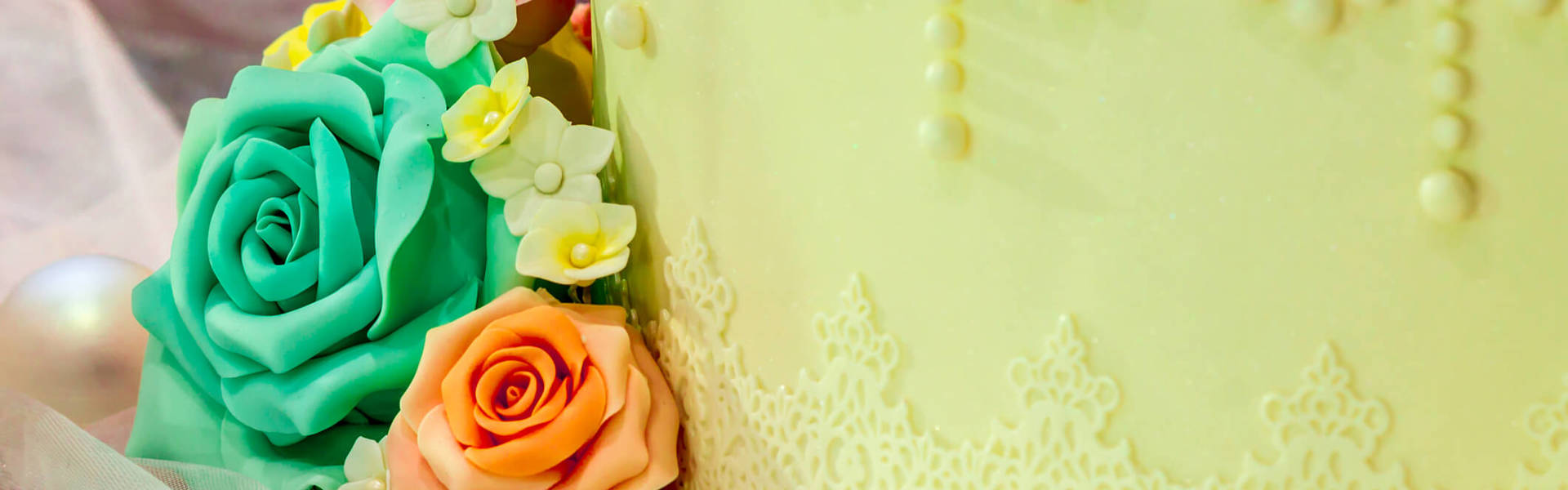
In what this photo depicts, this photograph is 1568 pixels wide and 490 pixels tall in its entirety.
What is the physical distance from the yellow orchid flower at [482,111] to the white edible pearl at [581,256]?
7 centimetres

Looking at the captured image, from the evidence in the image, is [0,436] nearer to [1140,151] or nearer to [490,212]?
[490,212]

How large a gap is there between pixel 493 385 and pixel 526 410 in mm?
23

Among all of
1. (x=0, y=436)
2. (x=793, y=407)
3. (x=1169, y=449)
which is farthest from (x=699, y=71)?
(x=0, y=436)

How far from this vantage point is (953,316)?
519mm

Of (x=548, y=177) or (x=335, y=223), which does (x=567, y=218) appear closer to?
(x=548, y=177)

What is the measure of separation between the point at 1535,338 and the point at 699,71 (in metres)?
0.39

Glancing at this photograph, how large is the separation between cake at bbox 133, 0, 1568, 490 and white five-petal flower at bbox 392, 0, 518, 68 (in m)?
0.08

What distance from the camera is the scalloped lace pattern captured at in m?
0.47

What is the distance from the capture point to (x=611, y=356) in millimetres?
602

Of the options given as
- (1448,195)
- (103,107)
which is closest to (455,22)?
(1448,195)

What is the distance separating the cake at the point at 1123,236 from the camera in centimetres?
44

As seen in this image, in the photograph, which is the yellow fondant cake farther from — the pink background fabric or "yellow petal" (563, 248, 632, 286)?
the pink background fabric

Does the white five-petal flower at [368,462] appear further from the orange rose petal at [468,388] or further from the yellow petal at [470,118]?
the yellow petal at [470,118]

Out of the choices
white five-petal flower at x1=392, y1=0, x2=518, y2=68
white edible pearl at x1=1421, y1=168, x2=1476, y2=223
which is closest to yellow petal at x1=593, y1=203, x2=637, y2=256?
white five-petal flower at x1=392, y1=0, x2=518, y2=68
